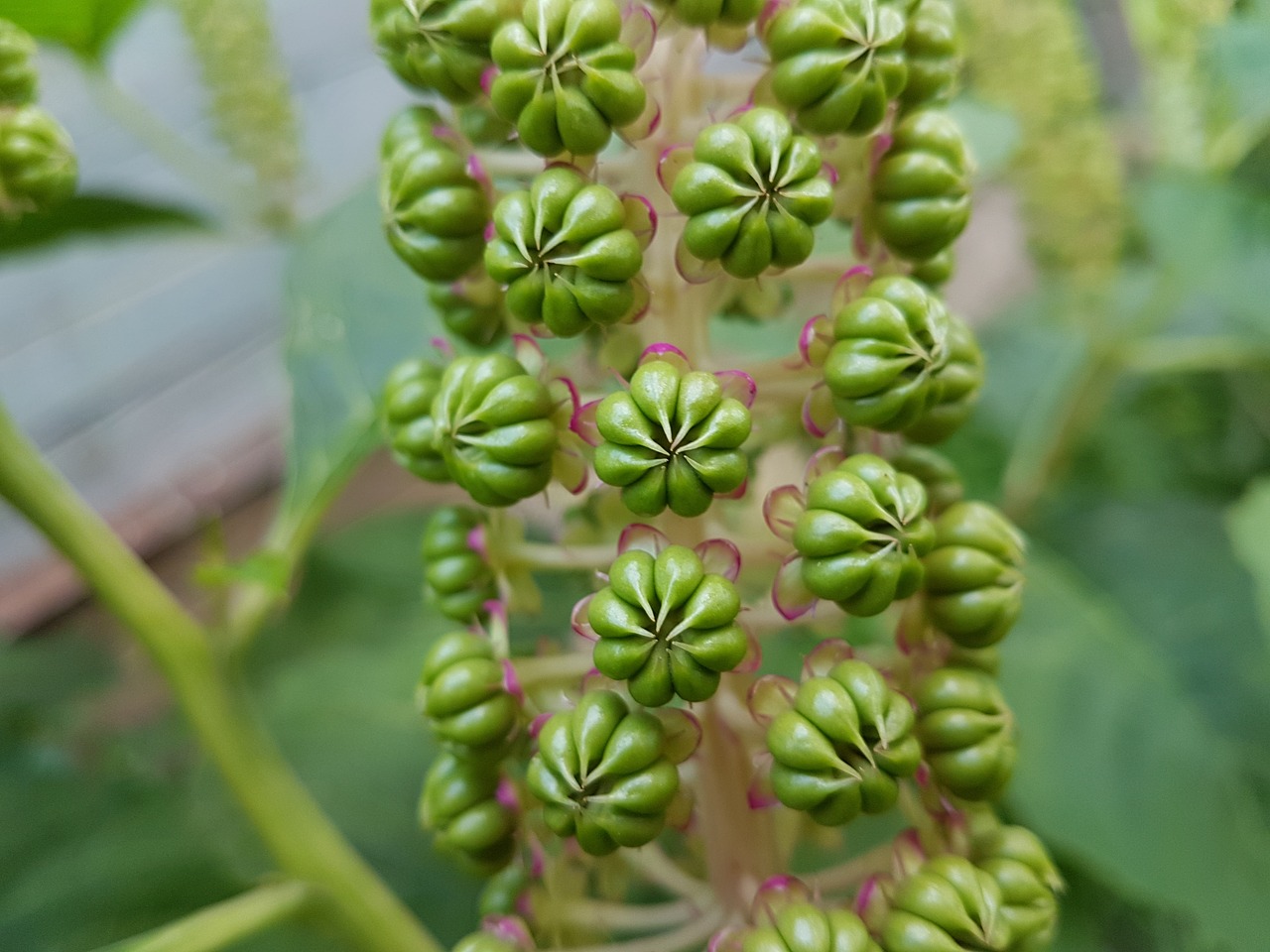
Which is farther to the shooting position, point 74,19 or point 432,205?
point 74,19

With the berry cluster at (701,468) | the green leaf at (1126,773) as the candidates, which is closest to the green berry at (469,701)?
the berry cluster at (701,468)

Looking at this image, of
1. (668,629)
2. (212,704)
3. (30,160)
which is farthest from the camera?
(212,704)

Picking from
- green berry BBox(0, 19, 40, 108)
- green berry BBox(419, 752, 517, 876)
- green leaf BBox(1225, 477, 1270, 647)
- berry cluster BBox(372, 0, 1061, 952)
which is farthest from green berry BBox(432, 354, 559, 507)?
green leaf BBox(1225, 477, 1270, 647)

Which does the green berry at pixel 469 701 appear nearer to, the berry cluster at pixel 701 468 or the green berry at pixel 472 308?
the berry cluster at pixel 701 468

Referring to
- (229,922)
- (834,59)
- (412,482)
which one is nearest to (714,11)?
(834,59)

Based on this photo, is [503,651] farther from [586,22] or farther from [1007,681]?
[1007,681]

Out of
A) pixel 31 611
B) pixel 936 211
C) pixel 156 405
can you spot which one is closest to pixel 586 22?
pixel 936 211

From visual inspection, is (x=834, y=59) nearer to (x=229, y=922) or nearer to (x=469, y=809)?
(x=469, y=809)
